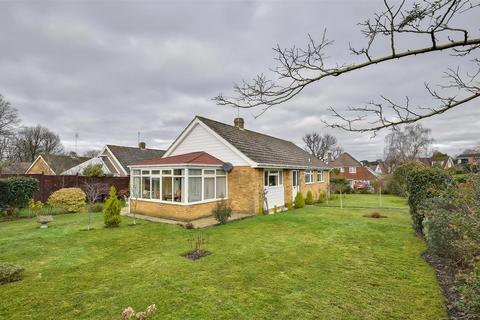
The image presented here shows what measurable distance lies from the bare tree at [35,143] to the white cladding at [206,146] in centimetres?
3925

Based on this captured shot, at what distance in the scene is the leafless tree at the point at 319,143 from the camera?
5150 centimetres

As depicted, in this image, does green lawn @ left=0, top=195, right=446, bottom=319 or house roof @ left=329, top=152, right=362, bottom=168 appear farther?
house roof @ left=329, top=152, right=362, bottom=168

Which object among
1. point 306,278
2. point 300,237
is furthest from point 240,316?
point 300,237

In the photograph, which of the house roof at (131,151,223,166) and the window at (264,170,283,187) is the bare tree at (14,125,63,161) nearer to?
the house roof at (131,151,223,166)

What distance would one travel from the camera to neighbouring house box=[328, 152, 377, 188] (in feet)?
135

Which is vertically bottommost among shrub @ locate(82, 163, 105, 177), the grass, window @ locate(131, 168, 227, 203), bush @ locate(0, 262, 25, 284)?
the grass

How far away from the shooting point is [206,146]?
50.8 ft

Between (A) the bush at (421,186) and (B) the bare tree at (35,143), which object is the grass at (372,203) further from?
(B) the bare tree at (35,143)

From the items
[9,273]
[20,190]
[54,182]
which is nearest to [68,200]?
[20,190]

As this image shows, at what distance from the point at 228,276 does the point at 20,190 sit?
15.0 meters

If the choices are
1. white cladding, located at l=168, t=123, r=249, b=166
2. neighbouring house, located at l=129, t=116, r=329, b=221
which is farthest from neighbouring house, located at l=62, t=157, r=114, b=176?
white cladding, located at l=168, t=123, r=249, b=166

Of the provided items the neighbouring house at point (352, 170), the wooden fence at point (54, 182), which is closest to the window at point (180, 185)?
the wooden fence at point (54, 182)

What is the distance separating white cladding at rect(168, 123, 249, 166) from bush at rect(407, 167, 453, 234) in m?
7.83

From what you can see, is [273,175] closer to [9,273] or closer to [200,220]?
[200,220]
